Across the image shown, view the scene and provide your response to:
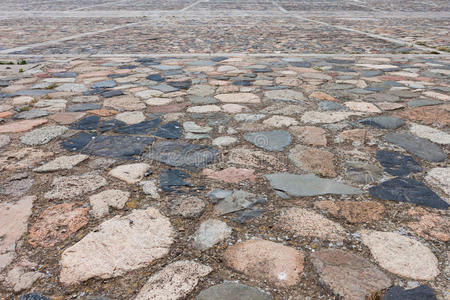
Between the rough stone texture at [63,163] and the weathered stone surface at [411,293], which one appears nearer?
the weathered stone surface at [411,293]

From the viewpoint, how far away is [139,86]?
365 cm

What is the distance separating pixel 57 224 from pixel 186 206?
22.5 inches

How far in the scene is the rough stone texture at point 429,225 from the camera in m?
1.49

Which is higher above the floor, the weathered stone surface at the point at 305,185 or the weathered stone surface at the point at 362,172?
the weathered stone surface at the point at 362,172

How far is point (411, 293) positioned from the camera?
1.20 meters

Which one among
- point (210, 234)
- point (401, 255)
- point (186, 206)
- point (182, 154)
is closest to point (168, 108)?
point (182, 154)

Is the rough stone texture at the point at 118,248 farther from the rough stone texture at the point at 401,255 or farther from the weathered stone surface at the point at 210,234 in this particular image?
the rough stone texture at the point at 401,255

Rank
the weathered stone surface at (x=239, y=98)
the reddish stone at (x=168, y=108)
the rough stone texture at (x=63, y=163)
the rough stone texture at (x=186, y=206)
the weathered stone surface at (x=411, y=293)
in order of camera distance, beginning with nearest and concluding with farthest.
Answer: the weathered stone surface at (x=411, y=293), the rough stone texture at (x=186, y=206), the rough stone texture at (x=63, y=163), the reddish stone at (x=168, y=108), the weathered stone surface at (x=239, y=98)

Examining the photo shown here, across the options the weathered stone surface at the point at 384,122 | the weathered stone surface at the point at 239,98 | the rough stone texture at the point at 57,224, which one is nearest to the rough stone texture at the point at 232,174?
the rough stone texture at the point at 57,224

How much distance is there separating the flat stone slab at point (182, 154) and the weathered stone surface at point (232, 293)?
0.90 m

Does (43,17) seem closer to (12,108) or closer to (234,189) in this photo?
(12,108)

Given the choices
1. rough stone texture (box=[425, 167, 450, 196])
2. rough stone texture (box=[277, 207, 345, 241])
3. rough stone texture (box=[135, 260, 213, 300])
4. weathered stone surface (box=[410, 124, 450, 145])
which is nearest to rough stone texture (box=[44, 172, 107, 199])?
rough stone texture (box=[135, 260, 213, 300])

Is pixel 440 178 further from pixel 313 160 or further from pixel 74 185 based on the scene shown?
pixel 74 185

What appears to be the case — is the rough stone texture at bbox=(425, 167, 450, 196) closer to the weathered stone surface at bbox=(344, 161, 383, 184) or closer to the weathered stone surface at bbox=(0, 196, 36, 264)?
the weathered stone surface at bbox=(344, 161, 383, 184)
